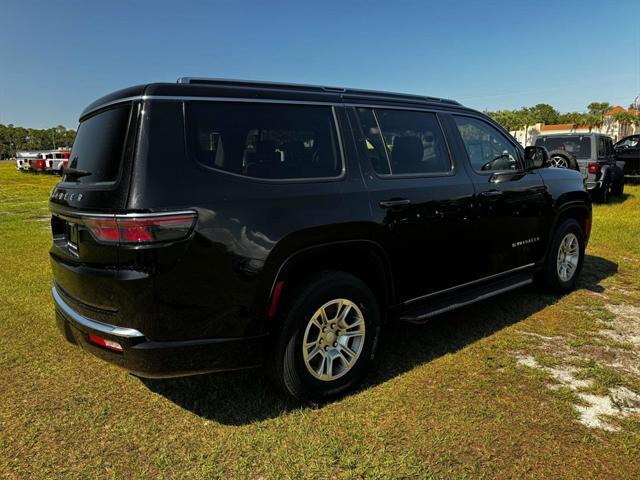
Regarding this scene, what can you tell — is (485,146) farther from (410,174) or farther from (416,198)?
(416,198)

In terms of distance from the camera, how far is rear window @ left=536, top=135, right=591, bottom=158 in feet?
39.4

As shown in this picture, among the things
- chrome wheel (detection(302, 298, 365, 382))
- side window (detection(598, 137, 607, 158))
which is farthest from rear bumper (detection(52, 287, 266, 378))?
side window (detection(598, 137, 607, 158))

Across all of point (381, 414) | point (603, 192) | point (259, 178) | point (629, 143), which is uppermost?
point (629, 143)

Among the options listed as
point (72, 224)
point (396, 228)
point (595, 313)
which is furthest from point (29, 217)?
point (595, 313)

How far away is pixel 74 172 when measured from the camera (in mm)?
2938

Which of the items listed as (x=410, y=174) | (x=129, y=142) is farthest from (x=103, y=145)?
(x=410, y=174)

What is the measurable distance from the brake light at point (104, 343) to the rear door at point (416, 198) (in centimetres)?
169

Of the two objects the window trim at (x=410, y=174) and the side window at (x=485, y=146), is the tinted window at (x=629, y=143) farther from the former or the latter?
the window trim at (x=410, y=174)

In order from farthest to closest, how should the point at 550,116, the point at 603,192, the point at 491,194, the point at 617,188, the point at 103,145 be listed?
the point at 550,116 < the point at 617,188 < the point at 603,192 < the point at 491,194 < the point at 103,145

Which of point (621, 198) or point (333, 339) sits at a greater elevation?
point (621, 198)

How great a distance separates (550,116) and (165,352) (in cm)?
13702

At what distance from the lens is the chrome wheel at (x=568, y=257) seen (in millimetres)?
5094

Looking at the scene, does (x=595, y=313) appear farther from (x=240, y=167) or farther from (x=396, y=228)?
(x=240, y=167)

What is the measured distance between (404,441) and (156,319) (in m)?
1.49
